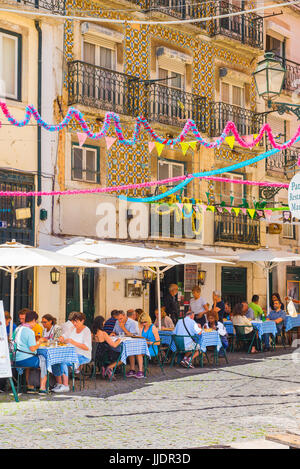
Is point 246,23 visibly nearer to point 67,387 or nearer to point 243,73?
point 243,73

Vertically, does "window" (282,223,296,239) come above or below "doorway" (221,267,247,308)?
above

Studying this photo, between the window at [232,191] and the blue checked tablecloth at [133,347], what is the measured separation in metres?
11.7

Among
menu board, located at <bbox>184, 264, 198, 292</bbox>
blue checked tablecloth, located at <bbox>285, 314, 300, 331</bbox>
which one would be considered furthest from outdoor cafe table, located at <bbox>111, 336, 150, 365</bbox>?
menu board, located at <bbox>184, 264, 198, 292</bbox>

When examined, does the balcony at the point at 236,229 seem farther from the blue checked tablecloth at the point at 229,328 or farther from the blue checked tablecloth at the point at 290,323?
the blue checked tablecloth at the point at 229,328

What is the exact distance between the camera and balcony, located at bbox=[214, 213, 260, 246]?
23469 mm

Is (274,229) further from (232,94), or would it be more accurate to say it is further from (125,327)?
(125,327)

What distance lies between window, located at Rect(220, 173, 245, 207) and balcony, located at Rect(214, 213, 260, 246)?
2.55ft

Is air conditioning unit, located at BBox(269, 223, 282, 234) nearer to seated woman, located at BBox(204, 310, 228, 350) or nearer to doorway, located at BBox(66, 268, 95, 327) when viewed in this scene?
doorway, located at BBox(66, 268, 95, 327)

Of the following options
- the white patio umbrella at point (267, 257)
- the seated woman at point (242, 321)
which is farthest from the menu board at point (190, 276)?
the seated woman at point (242, 321)

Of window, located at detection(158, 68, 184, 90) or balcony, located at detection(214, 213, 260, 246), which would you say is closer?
window, located at detection(158, 68, 184, 90)

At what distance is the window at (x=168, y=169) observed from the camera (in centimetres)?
2250

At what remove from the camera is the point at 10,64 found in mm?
18406

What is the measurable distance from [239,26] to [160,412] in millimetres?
18515
